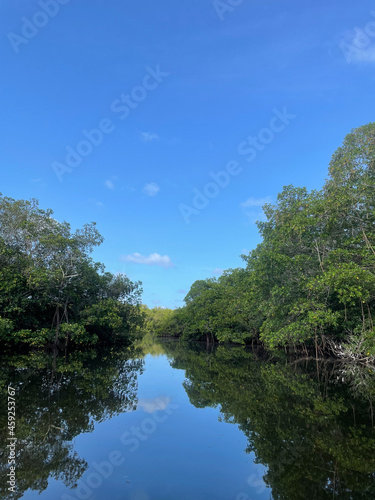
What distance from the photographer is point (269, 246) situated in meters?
20.4

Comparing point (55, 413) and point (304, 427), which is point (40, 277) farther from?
point (304, 427)

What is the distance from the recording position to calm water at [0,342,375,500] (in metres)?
4.20

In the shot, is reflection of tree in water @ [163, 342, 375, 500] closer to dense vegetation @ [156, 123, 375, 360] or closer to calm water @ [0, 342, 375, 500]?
calm water @ [0, 342, 375, 500]

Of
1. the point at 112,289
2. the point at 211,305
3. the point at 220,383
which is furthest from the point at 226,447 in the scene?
the point at 211,305

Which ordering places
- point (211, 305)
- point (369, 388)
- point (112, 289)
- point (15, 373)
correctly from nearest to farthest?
point (369, 388) → point (15, 373) → point (112, 289) → point (211, 305)

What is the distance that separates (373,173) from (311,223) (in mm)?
5303

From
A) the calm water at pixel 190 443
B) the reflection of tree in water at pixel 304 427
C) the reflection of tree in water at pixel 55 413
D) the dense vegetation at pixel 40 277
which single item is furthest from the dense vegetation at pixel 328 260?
the dense vegetation at pixel 40 277

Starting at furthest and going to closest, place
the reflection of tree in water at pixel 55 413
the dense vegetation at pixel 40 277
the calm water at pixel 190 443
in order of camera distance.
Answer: the dense vegetation at pixel 40 277
the reflection of tree in water at pixel 55 413
the calm water at pixel 190 443

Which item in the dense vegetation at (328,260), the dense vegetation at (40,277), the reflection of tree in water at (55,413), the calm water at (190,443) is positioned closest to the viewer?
the calm water at (190,443)

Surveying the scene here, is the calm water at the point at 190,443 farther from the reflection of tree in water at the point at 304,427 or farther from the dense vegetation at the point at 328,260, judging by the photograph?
the dense vegetation at the point at 328,260

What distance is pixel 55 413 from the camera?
7.21 metres

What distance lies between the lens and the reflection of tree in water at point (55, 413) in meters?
4.52

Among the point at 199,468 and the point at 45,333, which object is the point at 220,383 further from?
the point at 45,333

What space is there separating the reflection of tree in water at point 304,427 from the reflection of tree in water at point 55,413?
2886 millimetres
